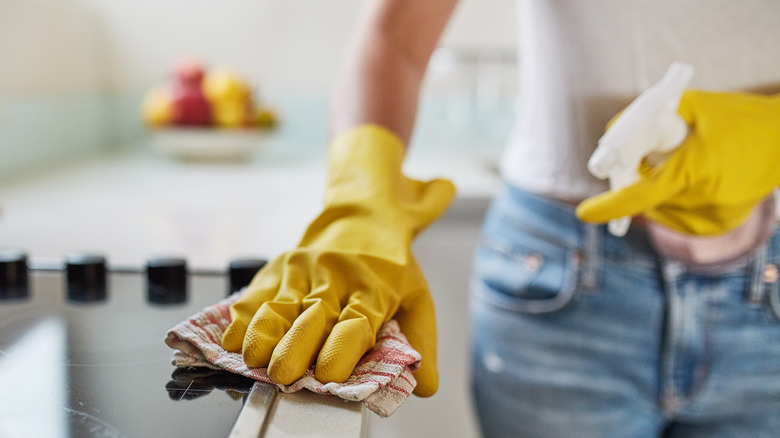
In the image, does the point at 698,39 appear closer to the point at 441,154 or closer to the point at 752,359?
the point at 752,359

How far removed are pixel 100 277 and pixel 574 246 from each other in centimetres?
46

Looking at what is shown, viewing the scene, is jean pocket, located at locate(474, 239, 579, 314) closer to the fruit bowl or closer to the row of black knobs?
the row of black knobs

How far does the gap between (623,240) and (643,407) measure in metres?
0.17

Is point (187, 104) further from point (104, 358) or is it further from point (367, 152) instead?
point (104, 358)

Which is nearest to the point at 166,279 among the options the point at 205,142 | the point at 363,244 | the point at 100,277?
the point at 100,277

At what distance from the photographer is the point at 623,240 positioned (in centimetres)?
68

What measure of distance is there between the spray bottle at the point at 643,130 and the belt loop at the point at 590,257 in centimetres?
24

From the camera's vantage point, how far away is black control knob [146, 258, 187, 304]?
22.1 inches

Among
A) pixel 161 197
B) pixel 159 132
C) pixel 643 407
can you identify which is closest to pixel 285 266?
pixel 643 407

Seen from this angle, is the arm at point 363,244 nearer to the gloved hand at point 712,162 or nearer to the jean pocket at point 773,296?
the gloved hand at point 712,162

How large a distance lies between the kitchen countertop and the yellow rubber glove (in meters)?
0.23

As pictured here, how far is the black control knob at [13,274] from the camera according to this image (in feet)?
1.88

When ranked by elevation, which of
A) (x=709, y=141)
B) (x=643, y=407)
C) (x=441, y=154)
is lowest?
(x=643, y=407)

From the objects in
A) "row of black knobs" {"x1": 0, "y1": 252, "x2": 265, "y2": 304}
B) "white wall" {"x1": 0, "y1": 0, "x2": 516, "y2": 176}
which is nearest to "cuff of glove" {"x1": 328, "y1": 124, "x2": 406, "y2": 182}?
"row of black knobs" {"x1": 0, "y1": 252, "x2": 265, "y2": 304}
